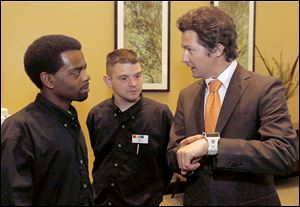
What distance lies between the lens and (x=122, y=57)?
0.96 meters

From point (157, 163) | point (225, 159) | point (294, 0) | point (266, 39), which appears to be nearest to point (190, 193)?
point (225, 159)

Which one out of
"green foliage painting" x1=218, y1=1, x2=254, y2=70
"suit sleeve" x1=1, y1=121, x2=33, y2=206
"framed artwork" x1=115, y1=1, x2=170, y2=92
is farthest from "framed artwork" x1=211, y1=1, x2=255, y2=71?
"suit sleeve" x1=1, y1=121, x2=33, y2=206

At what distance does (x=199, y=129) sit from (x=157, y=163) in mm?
300

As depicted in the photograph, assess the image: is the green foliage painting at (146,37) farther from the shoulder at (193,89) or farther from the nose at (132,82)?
the shoulder at (193,89)

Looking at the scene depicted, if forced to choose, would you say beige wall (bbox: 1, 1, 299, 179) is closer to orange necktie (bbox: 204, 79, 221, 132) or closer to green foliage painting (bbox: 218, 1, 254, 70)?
orange necktie (bbox: 204, 79, 221, 132)

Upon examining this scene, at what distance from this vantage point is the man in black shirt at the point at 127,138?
0.93 meters

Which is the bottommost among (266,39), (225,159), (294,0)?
(225,159)

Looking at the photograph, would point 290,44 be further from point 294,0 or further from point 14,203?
point 14,203

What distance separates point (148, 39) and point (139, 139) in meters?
0.30

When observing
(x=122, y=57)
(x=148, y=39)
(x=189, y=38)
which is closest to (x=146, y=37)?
(x=148, y=39)

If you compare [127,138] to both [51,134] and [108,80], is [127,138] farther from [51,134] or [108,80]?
[51,134]

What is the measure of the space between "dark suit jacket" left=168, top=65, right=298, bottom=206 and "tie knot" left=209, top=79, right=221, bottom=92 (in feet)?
0.08

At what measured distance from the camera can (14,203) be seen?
63 cm

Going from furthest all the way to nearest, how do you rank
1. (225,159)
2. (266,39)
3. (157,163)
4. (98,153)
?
1. (266,39)
2. (157,163)
3. (98,153)
4. (225,159)
